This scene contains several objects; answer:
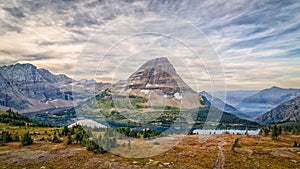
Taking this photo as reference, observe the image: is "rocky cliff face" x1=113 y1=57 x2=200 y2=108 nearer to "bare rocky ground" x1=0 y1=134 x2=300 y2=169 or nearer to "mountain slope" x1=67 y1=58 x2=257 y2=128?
"mountain slope" x1=67 y1=58 x2=257 y2=128

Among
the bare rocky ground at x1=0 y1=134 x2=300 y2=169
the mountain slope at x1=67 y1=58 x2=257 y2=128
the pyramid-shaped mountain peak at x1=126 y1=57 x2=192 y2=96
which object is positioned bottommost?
the bare rocky ground at x1=0 y1=134 x2=300 y2=169

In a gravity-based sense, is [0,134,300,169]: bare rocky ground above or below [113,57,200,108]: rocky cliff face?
below

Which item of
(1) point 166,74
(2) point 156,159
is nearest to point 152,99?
(2) point 156,159

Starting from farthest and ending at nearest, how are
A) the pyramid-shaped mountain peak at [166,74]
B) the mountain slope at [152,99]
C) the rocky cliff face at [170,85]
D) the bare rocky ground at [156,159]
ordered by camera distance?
the bare rocky ground at [156,159]
the pyramid-shaped mountain peak at [166,74]
the rocky cliff face at [170,85]
the mountain slope at [152,99]

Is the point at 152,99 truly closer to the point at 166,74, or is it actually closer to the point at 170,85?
the point at 170,85

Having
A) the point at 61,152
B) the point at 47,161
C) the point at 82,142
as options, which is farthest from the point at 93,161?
the point at 82,142

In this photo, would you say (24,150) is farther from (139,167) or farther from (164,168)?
(164,168)

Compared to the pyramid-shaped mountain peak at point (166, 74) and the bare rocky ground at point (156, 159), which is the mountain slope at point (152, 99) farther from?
the bare rocky ground at point (156, 159)

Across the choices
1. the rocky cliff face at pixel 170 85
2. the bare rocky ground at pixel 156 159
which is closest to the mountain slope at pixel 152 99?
the rocky cliff face at pixel 170 85

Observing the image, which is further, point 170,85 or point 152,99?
point 152,99

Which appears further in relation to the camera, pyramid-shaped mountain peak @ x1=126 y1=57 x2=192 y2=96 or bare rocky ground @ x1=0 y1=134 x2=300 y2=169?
bare rocky ground @ x1=0 y1=134 x2=300 y2=169

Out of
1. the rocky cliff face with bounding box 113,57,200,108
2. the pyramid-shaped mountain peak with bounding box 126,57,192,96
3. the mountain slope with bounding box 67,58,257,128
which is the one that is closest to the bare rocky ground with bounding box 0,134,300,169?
the mountain slope with bounding box 67,58,257,128
